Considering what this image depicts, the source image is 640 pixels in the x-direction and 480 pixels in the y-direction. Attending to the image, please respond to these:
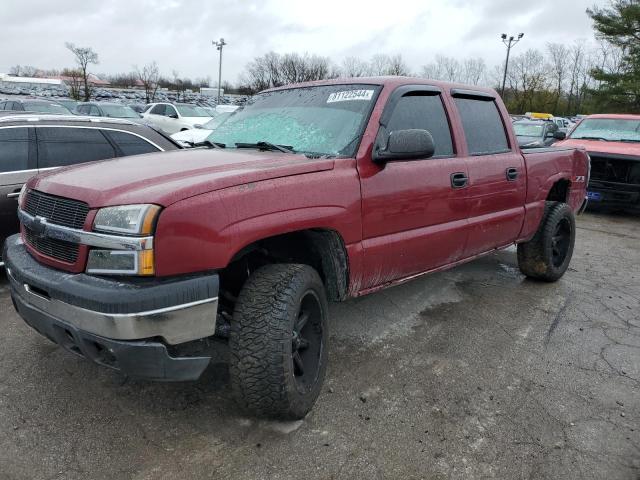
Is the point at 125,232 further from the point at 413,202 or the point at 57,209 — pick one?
Result: the point at 413,202

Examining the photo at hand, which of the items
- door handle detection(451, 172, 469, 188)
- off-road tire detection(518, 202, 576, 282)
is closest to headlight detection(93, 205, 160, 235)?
door handle detection(451, 172, 469, 188)

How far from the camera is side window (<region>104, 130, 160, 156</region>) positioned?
5.13 m

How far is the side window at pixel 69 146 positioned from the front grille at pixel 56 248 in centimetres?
234

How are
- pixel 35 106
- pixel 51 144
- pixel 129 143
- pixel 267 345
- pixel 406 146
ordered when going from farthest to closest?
1. pixel 35 106
2. pixel 129 143
3. pixel 51 144
4. pixel 406 146
5. pixel 267 345

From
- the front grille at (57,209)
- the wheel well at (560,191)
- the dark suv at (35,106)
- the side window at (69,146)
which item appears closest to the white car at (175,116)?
the dark suv at (35,106)

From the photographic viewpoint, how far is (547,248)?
16.4ft

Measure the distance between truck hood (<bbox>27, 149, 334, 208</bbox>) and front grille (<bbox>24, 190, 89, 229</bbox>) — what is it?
4cm

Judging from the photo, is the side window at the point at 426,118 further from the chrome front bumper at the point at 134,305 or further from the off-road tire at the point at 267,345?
the chrome front bumper at the point at 134,305

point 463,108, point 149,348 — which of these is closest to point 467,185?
point 463,108

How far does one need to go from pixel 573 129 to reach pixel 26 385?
11.3m

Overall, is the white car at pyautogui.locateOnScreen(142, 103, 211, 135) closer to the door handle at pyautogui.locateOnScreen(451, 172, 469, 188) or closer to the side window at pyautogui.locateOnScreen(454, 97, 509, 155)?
the side window at pyautogui.locateOnScreen(454, 97, 509, 155)

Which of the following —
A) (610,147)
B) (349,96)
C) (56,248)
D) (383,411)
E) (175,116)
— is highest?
(175,116)

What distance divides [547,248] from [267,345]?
3588 mm

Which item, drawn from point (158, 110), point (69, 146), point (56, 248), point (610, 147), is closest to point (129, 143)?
point (69, 146)
